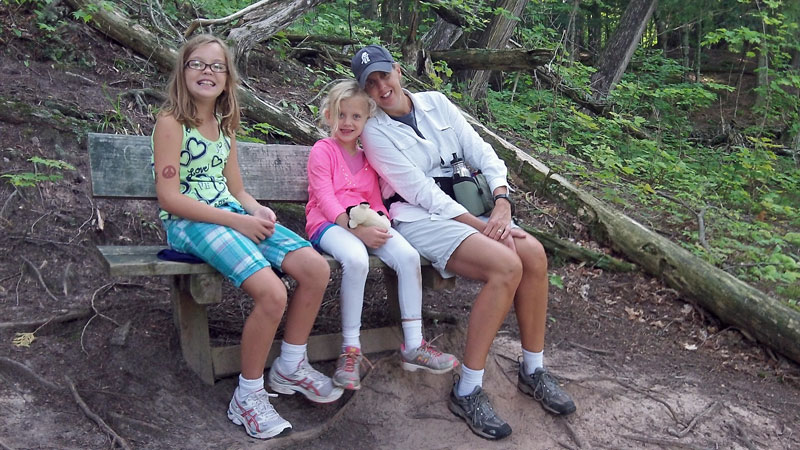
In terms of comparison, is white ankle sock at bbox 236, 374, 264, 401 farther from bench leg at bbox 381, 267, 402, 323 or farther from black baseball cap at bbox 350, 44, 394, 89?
black baseball cap at bbox 350, 44, 394, 89

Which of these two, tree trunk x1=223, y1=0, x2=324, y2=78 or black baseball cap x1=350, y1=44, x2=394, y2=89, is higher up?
tree trunk x1=223, y1=0, x2=324, y2=78

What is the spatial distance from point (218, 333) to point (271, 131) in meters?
2.24

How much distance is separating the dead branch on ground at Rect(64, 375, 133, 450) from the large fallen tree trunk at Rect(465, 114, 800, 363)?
12.4ft

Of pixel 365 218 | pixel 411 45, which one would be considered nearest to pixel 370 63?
pixel 365 218

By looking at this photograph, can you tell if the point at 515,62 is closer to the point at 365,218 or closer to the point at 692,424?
the point at 365,218

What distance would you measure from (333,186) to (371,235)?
0.41m

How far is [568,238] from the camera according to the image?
5.75 metres

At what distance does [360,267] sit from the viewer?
3307 mm

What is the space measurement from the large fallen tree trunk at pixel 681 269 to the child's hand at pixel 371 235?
102 inches

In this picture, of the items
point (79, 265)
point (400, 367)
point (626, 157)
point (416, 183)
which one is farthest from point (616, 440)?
point (626, 157)

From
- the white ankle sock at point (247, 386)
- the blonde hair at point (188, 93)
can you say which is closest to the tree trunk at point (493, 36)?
the blonde hair at point (188, 93)

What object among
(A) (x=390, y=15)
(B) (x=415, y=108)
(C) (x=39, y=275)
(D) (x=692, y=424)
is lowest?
(D) (x=692, y=424)

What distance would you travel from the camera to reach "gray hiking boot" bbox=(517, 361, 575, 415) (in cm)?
354

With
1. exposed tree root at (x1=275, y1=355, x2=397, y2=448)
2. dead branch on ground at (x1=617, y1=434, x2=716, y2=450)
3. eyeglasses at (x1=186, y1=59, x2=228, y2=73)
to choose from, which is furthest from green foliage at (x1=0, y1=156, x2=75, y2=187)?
dead branch on ground at (x1=617, y1=434, x2=716, y2=450)
